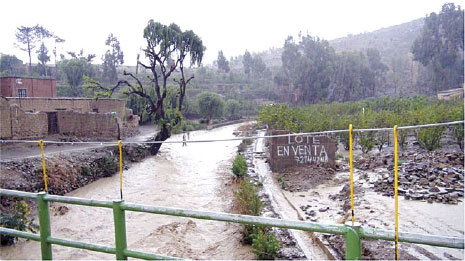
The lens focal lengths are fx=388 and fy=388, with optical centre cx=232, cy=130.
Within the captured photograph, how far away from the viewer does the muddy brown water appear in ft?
27.7

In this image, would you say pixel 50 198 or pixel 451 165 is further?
pixel 451 165

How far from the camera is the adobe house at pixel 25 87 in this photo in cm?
2819

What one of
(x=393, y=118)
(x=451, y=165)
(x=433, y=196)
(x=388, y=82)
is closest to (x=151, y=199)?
(x=433, y=196)

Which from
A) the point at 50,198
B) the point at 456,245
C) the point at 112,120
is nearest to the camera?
the point at 456,245

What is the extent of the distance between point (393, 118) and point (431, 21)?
32.7m

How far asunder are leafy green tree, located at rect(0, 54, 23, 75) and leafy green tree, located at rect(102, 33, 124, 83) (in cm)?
1134

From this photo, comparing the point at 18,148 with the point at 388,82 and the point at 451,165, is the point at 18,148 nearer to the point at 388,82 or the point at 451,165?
the point at 451,165

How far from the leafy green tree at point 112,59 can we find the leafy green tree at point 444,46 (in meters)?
41.2

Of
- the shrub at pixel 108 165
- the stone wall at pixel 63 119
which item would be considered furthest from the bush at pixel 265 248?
the stone wall at pixel 63 119

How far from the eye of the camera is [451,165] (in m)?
12.8

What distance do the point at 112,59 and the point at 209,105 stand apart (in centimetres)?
2506

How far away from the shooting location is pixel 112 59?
2429 inches

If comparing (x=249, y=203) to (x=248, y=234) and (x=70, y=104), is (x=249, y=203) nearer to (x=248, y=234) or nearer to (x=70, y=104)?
(x=248, y=234)

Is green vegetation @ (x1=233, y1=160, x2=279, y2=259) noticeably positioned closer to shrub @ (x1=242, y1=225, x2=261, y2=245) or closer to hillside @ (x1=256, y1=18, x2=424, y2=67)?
shrub @ (x1=242, y1=225, x2=261, y2=245)
